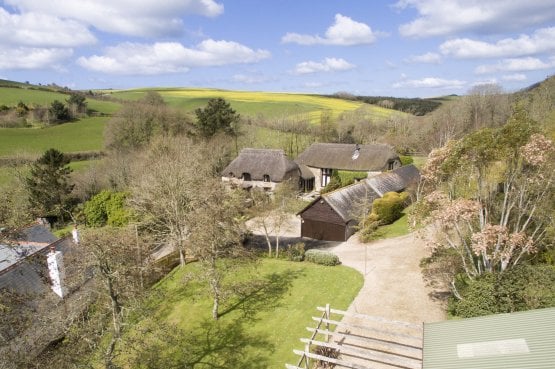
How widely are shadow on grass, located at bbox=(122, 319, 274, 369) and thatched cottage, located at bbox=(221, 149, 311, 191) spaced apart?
88.0ft

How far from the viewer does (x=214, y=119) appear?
57.1 meters

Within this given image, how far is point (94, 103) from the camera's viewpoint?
9044cm

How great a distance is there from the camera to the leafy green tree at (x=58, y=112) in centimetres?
7012

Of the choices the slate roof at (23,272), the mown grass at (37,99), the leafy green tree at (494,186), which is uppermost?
the mown grass at (37,99)

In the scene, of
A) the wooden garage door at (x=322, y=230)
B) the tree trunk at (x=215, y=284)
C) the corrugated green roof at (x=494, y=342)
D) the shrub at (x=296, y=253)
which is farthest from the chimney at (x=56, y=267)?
the wooden garage door at (x=322, y=230)

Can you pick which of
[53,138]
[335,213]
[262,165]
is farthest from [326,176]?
[53,138]

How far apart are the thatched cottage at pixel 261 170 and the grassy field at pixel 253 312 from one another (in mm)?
19147

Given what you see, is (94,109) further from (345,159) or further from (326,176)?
(345,159)

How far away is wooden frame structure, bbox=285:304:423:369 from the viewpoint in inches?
552

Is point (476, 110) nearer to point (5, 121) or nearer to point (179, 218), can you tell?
point (179, 218)

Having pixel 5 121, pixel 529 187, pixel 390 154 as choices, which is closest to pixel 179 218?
pixel 529 187

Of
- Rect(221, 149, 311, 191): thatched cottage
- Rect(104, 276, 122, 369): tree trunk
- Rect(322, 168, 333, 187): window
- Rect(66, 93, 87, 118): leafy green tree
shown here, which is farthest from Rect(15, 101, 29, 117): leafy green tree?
Rect(104, 276, 122, 369): tree trunk

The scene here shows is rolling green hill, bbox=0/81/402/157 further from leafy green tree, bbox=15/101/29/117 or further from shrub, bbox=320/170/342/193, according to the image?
shrub, bbox=320/170/342/193

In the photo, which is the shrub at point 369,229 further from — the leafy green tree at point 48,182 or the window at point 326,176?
the leafy green tree at point 48,182
